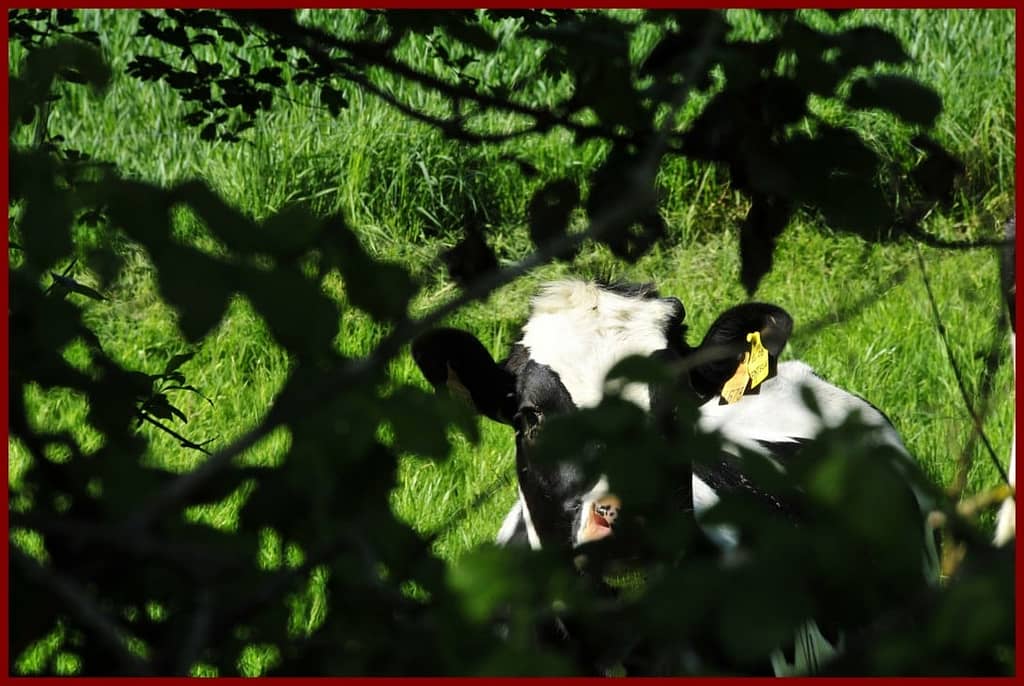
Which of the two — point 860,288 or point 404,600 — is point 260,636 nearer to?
point 404,600

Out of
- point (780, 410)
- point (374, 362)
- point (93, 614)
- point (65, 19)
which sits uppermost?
point (374, 362)

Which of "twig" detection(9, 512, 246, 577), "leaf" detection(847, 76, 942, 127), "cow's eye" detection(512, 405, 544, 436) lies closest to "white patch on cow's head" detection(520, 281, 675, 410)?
"cow's eye" detection(512, 405, 544, 436)

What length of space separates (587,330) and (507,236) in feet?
11.8

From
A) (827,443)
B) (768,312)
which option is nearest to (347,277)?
(827,443)

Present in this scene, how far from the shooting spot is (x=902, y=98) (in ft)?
4.85

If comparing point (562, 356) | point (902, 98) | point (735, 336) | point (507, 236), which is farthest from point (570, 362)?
point (507, 236)

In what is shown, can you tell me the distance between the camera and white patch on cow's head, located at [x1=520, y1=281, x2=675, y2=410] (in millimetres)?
3420

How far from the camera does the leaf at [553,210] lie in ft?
6.30

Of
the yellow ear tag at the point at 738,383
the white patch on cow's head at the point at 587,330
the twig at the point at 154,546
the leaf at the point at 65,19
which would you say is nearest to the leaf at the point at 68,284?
the leaf at the point at 65,19

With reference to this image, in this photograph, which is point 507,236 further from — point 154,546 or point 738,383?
point 154,546

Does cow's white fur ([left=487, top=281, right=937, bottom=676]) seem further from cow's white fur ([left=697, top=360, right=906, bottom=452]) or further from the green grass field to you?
the green grass field

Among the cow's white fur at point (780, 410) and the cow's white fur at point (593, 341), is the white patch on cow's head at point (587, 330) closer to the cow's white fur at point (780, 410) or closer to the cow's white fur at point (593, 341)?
the cow's white fur at point (593, 341)

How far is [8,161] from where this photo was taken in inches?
54.7

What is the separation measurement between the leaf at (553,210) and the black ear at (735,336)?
→ 5.23 ft
